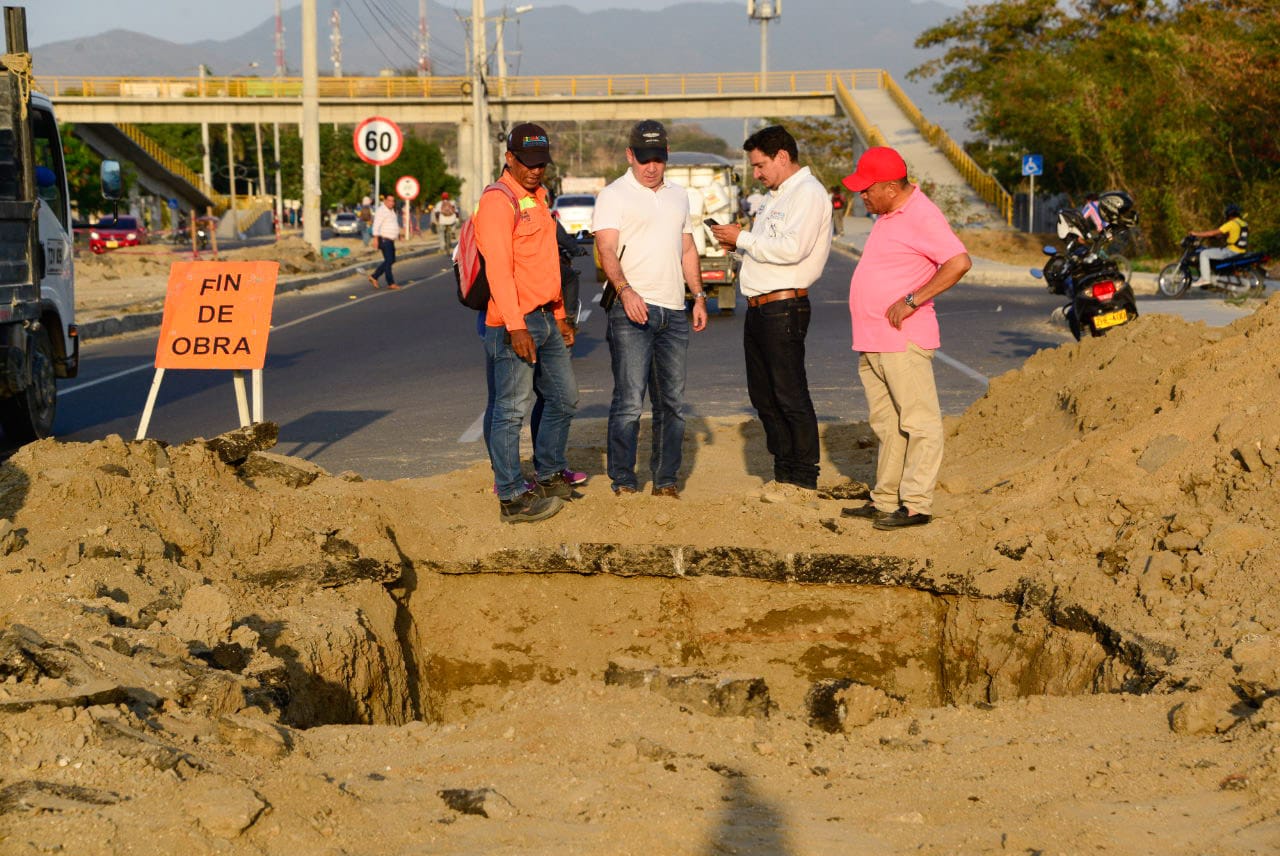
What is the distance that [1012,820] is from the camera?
380cm

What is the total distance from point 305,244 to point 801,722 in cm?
3249

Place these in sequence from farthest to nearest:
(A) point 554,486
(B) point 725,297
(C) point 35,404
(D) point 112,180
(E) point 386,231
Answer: (E) point 386,231 → (B) point 725,297 → (D) point 112,180 → (C) point 35,404 → (A) point 554,486

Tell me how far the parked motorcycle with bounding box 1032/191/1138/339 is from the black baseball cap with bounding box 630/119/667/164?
18.2 feet

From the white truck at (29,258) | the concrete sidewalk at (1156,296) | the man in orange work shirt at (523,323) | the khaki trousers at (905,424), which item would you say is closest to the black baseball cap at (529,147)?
the man in orange work shirt at (523,323)

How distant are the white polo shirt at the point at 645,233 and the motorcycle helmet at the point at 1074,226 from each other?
6427 millimetres

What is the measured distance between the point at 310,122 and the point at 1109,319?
26.3 metres

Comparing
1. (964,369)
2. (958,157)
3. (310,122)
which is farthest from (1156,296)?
(958,157)

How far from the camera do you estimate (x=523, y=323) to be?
6.85 meters

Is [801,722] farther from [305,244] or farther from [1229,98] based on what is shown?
[305,244]

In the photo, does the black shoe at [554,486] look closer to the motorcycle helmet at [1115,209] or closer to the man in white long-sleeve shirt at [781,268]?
the man in white long-sleeve shirt at [781,268]

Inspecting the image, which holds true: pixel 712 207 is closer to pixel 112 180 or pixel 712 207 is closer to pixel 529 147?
pixel 112 180

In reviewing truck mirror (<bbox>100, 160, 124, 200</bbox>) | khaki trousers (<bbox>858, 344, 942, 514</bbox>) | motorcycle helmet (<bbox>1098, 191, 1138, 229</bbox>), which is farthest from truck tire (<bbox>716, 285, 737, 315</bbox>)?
khaki trousers (<bbox>858, 344, 942, 514</bbox>)

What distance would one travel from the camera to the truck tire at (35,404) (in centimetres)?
1033

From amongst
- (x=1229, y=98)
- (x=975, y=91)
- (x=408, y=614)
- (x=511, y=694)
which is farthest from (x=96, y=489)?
(x=975, y=91)
